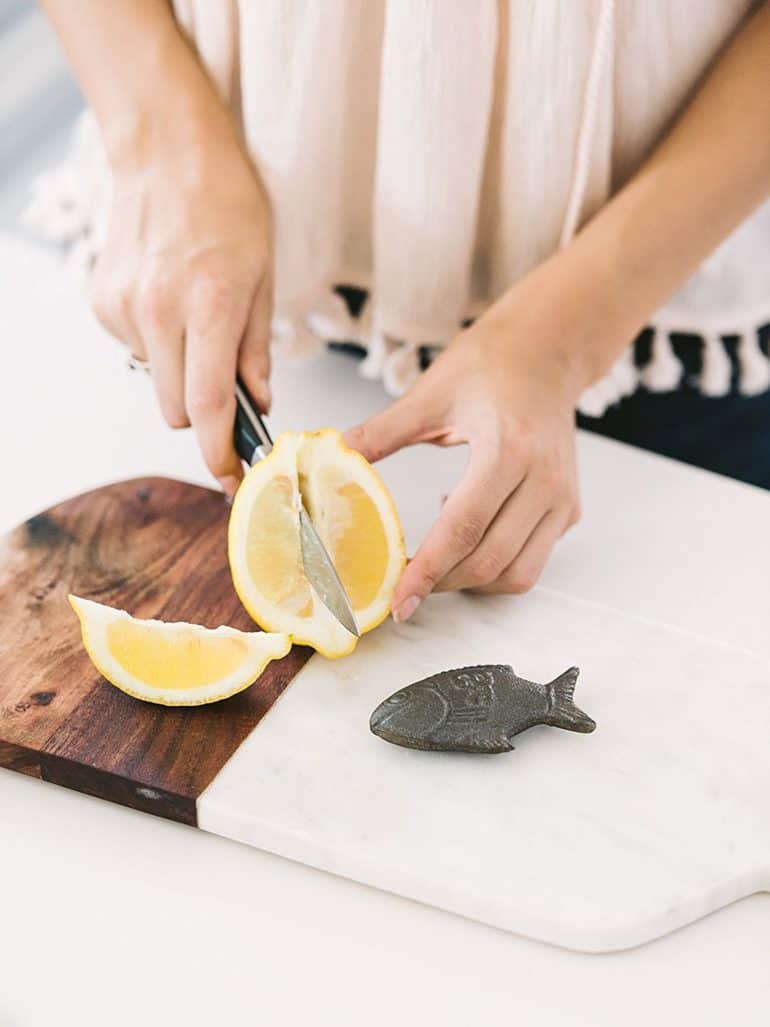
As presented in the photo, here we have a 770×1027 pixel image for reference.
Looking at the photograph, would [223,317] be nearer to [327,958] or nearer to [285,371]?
[285,371]

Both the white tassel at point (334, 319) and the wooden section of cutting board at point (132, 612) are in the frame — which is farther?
the white tassel at point (334, 319)

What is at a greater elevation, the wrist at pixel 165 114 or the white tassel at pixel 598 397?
the wrist at pixel 165 114

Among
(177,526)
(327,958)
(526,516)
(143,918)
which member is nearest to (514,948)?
(327,958)

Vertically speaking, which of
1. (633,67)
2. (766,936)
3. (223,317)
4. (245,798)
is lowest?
(766,936)

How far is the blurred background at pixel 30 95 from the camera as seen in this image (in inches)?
81.0

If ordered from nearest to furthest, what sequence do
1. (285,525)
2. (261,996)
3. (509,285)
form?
(261,996) < (285,525) < (509,285)

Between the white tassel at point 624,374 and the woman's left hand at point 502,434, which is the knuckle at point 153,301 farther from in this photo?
the white tassel at point 624,374

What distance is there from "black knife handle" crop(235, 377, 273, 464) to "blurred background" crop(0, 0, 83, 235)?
1.16 metres

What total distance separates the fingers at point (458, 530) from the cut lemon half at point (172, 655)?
103 millimetres

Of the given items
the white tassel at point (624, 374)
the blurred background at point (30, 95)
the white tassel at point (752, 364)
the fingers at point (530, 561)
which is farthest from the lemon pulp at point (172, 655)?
the blurred background at point (30, 95)

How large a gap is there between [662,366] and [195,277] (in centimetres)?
47

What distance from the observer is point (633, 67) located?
1.12 metres

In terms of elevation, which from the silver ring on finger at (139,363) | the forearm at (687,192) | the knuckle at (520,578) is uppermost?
the forearm at (687,192)

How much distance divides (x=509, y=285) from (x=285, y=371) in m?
0.25
